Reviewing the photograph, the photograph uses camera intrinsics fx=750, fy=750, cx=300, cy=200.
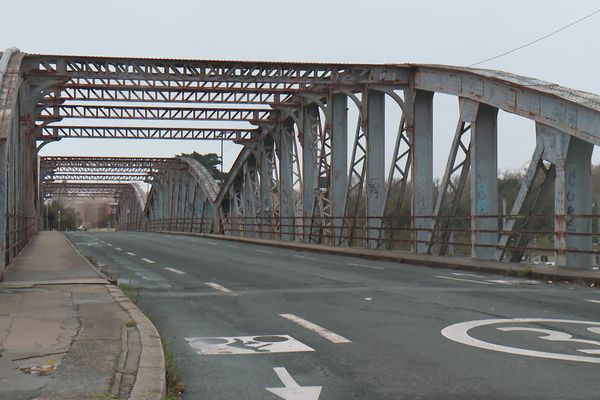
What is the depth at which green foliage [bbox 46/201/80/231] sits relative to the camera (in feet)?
485

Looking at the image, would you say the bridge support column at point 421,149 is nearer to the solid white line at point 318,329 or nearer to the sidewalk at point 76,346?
the sidewalk at point 76,346

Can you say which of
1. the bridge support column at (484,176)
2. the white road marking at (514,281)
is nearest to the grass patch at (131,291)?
the white road marking at (514,281)

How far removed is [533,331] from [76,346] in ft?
16.3

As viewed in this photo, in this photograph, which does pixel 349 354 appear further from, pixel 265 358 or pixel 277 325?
pixel 277 325

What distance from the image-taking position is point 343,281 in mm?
15102

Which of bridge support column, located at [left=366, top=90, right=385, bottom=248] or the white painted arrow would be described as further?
bridge support column, located at [left=366, top=90, right=385, bottom=248]

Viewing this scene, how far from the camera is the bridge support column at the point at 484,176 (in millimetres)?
20172

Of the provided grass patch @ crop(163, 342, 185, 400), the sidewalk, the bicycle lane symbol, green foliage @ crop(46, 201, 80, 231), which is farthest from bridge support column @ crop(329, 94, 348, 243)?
green foliage @ crop(46, 201, 80, 231)

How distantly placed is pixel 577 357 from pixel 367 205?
2010 centimetres

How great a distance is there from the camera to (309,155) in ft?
110

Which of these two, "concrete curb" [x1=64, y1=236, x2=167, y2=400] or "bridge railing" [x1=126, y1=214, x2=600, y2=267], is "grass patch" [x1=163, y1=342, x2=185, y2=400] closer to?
"concrete curb" [x1=64, y1=236, x2=167, y2=400]

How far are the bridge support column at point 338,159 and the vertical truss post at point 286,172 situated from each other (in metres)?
6.72

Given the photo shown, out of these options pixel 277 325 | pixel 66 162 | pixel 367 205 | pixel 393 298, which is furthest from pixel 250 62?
pixel 66 162

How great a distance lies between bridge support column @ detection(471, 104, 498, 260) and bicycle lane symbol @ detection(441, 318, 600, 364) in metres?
10.9
